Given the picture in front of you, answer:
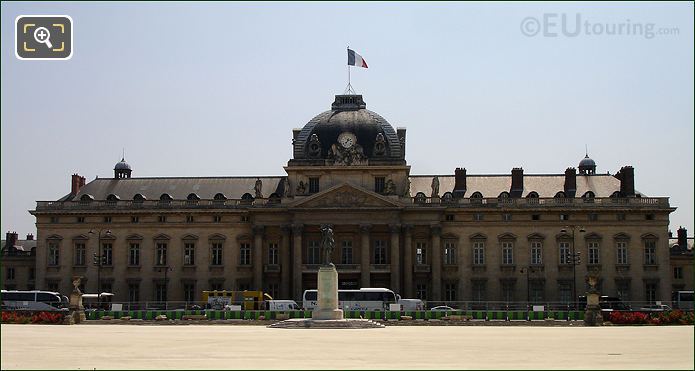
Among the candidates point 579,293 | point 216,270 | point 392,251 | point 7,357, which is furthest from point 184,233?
point 7,357

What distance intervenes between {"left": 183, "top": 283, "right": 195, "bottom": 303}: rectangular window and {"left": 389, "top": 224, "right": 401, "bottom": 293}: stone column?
2040 cm

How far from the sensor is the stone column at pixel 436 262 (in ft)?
328

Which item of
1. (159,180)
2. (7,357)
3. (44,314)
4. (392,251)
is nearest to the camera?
(7,357)

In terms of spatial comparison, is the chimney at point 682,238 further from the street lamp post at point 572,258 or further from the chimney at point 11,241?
the chimney at point 11,241

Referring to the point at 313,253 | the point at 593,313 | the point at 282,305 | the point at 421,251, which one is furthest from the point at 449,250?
the point at 593,313

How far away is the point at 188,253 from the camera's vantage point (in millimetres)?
104750

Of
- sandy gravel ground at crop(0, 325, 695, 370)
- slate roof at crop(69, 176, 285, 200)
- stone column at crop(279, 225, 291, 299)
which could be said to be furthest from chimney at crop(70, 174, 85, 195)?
sandy gravel ground at crop(0, 325, 695, 370)

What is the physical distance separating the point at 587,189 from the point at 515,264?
1111cm

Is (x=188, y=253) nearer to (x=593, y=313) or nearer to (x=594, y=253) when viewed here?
(x=594, y=253)

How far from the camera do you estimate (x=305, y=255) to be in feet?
335

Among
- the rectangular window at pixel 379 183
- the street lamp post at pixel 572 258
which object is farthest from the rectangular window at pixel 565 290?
the rectangular window at pixel 379 183

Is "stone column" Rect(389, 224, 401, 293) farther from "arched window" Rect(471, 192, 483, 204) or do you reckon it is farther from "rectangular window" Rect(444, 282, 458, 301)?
"arched window" Rect(471, 192, 483, 204)

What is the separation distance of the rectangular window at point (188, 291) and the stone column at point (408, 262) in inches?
842

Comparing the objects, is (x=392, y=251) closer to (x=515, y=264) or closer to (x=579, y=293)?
(x=515, y=264)
